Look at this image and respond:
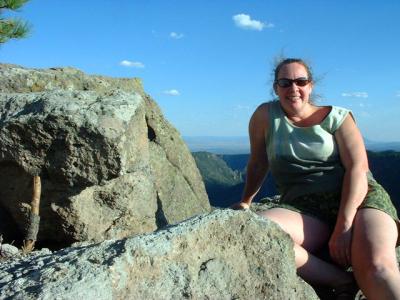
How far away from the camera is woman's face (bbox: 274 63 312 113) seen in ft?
18.7

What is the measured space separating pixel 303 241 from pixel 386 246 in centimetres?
84

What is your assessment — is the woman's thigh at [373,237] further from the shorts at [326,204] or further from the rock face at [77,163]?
the rock face at [77,163]

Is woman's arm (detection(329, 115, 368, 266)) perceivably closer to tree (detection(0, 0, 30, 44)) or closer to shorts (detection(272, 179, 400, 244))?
shorts (detection(272, 179, 400, 244))

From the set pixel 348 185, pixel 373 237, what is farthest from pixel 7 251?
pixel 373 237

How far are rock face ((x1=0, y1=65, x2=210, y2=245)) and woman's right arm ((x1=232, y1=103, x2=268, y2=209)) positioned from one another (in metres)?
1.68

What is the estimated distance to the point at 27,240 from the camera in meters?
7.01

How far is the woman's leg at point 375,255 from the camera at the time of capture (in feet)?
13.9

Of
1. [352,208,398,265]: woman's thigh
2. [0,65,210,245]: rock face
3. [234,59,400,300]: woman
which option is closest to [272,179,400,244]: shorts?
[234,59,400,300]: woman

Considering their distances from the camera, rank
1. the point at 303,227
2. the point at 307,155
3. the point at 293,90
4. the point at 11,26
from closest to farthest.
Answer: the point at 303,227 < the point at 307,155 < the point at 293,90 < the point at 11,26

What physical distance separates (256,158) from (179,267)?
9.86 ft

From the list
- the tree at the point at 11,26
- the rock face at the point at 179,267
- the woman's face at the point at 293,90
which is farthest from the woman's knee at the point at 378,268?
the tree at the point at 11,26

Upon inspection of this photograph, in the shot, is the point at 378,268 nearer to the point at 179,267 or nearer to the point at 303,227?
the point at 303,227

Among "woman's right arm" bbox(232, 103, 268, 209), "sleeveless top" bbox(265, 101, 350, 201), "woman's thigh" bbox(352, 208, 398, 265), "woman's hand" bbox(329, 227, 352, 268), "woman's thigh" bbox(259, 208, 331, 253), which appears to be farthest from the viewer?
"woman's right arm" bbox(232, 103, 268, 209)

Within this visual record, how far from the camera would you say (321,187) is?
551 cm
